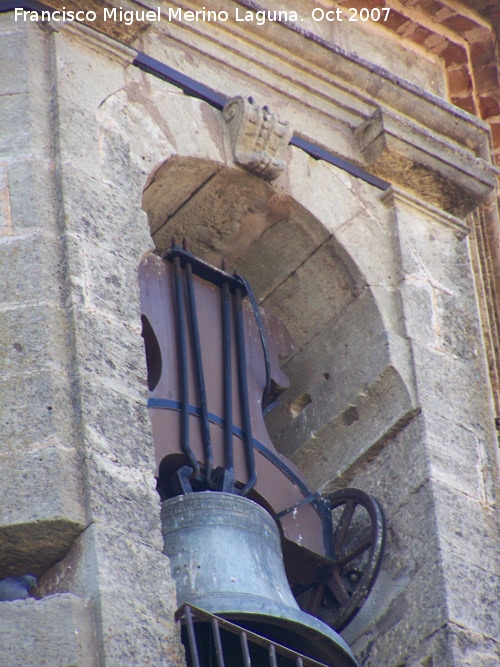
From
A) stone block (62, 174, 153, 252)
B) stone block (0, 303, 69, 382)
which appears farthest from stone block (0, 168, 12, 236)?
stone block (0, 303, 69, 382)

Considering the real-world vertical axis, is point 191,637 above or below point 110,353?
below

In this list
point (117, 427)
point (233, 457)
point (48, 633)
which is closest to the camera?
point (48, 633)

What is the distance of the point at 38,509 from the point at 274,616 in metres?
0.71

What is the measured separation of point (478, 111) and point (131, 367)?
3140 mm

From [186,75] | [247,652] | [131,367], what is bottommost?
[247,652]

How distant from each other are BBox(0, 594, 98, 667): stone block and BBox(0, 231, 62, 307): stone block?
96 centimetres

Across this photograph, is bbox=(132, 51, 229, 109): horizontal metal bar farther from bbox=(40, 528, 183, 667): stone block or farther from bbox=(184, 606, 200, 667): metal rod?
bbox=(184, 606, 200, 667): metal rod

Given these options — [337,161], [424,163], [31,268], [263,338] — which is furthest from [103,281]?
[424,163]

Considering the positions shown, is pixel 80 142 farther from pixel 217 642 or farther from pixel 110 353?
pixel 217 642

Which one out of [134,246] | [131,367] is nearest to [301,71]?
[134,246]

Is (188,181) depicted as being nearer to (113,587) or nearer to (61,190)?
(61,190)

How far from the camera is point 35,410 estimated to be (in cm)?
537

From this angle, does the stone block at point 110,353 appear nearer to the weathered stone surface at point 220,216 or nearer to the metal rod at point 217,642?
the metal rod at point 217,642

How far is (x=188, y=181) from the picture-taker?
6730mm
